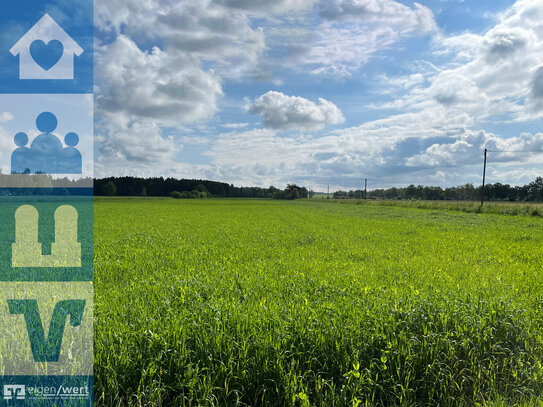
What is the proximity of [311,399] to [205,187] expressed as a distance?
550 ft

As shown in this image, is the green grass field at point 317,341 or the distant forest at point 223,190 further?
the distant forest at point 223,190

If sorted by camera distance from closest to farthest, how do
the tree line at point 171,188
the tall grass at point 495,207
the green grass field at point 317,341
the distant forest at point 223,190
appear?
1. the green grass field at point 317,341
2. the tall grass at point 495,207
3. the tree line at point 171,188
4. the distant forest at point 223,190

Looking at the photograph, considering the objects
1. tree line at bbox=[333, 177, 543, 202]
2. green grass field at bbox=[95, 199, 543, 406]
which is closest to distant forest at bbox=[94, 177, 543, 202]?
tree line at bbox=[333, 177, 543, 202]

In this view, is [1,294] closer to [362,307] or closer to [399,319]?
[362,307]

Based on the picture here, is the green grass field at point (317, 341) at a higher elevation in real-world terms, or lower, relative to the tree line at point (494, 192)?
lower

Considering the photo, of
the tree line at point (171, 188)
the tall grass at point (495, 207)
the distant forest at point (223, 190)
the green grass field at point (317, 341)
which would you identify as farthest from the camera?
the distant forest at point (223, 190)

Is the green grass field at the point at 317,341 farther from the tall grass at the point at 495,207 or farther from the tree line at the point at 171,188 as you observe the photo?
the tree line at the point at 171,188

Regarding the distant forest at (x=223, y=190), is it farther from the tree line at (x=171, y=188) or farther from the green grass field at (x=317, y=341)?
the green grass field at (x=317, y=341)

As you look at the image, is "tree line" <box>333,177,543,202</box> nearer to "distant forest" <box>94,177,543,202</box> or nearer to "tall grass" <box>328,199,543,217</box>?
"distant forest" <box>94,177,543,202</box>

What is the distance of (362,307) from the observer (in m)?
6.04

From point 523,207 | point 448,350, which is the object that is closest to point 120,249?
point 448,350

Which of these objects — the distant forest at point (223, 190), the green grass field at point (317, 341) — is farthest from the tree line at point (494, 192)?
the green grass field at point (317, 341)

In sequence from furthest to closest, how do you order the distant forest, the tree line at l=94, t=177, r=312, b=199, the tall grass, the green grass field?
the distant forest → the tree line at l=94, t=177, r=312, b=199 → the tall grass → the green grass field

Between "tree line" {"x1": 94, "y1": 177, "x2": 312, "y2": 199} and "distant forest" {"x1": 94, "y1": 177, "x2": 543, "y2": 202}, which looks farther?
"distant forest" {"x1": 94, "y1": 177, "x2": 543, "y2": 202}
